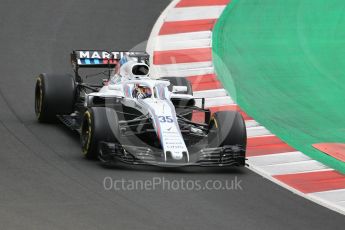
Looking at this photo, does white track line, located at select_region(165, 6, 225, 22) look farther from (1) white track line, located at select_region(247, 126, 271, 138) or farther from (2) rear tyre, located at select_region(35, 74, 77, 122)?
(2) rear tyre, located at select_region(35, 74, 77, 122)

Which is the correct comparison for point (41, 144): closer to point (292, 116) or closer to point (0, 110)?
point (0, 110)

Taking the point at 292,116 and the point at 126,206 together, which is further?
the point at 292,116

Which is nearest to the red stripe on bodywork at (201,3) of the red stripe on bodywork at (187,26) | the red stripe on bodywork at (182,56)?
the red stripe on bodywork at (187,26)

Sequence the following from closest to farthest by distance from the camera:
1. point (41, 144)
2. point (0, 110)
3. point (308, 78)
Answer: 1. point (41, 144)
2. point (0, 110)
3. point (308, 78)

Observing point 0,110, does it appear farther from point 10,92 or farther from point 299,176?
point 299,176

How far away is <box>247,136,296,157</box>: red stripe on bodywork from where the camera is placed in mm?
13467

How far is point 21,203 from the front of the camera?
10.5 m

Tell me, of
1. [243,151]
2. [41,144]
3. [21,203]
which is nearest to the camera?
[21,203]

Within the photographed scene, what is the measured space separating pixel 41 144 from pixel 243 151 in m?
2.82

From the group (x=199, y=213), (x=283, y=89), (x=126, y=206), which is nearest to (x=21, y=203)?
(x=126, y=206)

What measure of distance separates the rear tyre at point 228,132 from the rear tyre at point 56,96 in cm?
258

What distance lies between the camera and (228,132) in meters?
12.6

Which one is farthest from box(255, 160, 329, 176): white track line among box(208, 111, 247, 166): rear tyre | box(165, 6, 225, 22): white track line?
Result: box(165, 6, 225, 22): white track line

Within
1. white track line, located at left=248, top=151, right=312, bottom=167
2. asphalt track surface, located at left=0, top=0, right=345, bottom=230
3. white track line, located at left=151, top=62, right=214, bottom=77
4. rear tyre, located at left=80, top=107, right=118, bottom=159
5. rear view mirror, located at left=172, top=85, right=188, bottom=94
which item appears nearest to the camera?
asphalt track surface, located at left=0, top=0, right=345, bottom=230
